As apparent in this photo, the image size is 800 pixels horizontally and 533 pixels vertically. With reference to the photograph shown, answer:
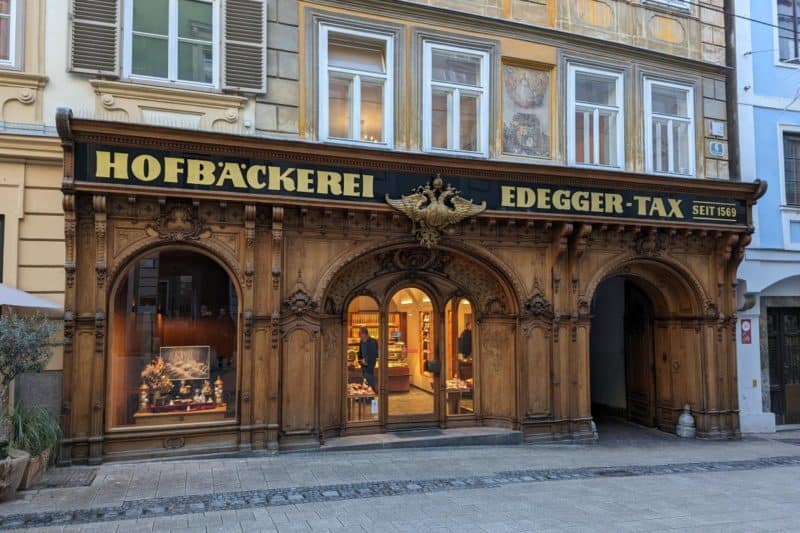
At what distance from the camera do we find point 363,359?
412 inches

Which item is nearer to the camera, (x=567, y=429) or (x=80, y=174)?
(x=80, y=174)

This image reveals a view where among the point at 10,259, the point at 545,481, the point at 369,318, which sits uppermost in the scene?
the point at 10,259

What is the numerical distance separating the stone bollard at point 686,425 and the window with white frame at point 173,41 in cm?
1077

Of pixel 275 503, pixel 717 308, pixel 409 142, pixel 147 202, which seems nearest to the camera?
pixel 275 503

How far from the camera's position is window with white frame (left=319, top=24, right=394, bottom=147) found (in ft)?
Answer: 33.1

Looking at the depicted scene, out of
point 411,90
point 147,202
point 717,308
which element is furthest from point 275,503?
point 717,308

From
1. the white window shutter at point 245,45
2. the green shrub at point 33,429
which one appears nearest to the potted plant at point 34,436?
the green shrub at point 33,429

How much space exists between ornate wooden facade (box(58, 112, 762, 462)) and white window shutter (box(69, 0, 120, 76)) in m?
1.19

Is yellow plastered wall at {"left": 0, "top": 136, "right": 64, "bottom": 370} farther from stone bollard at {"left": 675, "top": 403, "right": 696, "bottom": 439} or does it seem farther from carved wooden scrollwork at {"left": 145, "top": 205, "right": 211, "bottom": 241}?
stone bollard at {"left": 675, "top": 403, "right": 696, "bottom": 439}

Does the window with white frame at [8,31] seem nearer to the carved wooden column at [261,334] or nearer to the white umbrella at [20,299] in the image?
the white umbrella at [20,299]

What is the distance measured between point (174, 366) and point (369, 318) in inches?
129

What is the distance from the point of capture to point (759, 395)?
12.9 m

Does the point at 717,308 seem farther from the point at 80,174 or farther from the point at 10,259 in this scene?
the point at 10,259

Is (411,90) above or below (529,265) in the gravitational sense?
above
